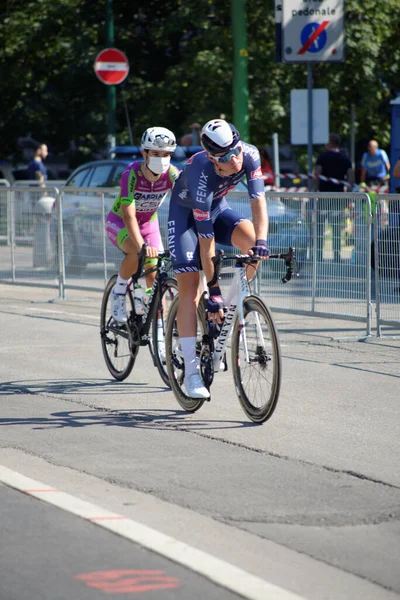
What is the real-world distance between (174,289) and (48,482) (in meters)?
2.48

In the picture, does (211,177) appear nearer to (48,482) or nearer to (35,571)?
(48,482)

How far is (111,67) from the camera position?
919 inches

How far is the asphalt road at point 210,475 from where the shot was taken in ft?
14.6

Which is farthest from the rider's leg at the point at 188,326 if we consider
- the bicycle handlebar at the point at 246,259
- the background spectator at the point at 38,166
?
the background spectator at the point at 38,166

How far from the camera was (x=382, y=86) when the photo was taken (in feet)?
84.4

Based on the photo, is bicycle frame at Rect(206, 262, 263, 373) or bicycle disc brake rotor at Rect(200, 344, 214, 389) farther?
bicycle disc brake rotor at Rect(200, 344, 214, 389)

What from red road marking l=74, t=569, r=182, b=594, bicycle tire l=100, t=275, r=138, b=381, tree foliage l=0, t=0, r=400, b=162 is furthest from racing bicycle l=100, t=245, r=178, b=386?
tree foliage l=0, t=0, r=400, b=162

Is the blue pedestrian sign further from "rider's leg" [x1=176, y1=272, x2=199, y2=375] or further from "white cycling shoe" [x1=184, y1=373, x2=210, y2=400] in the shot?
"white cycling shoe" [x1=184, y1=373, x2=210, y2=400]

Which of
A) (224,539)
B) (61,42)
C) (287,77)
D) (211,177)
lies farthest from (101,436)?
(61,42)

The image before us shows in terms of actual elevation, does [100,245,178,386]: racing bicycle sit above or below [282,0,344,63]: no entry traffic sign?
below

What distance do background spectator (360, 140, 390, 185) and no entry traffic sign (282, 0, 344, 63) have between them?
455 centimetres

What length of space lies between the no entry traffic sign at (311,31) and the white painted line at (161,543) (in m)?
11.5

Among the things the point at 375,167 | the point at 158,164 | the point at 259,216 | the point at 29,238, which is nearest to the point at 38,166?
the point at 375,167

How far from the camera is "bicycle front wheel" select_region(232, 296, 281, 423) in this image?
6863mm
